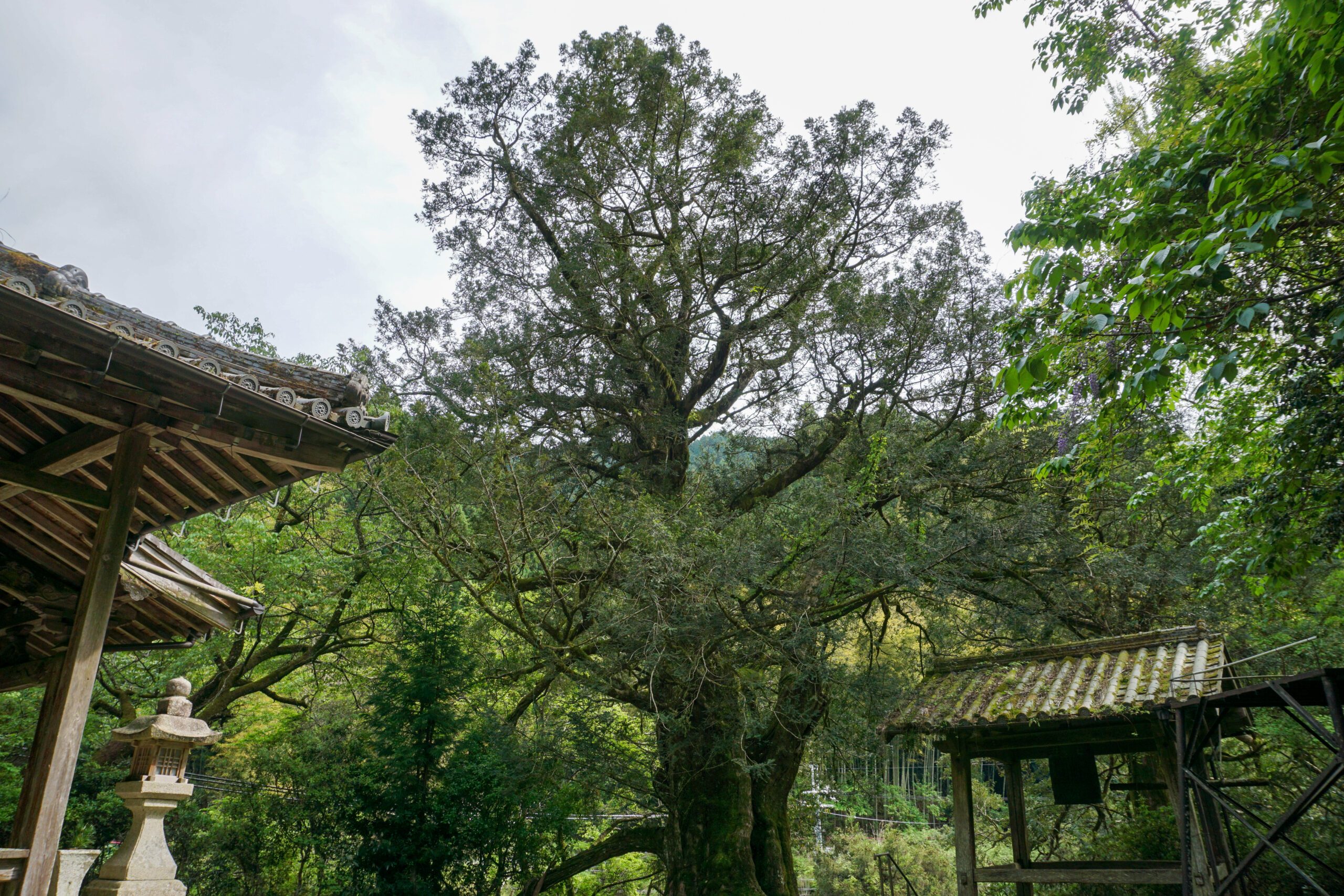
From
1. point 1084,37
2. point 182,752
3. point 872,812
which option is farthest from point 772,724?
point 872,812

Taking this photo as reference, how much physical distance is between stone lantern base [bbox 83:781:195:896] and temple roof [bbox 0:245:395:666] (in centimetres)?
101

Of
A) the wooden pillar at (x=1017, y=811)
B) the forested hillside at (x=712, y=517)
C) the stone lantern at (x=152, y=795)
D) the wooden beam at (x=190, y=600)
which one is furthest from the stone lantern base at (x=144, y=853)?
the wooden pillar at (x=1017, y=811)

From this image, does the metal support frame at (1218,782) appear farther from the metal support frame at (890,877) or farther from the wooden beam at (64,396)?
the wooden beam at (64,396)

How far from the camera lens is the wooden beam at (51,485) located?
3.18 metres

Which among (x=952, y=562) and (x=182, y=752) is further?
(x=952, y=562)

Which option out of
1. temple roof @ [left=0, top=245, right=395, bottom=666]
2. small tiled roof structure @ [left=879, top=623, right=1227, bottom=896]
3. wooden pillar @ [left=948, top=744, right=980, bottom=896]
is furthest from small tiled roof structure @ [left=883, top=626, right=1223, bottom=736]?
temple roof @ [left=0, top=245, right=395, bottom=666]

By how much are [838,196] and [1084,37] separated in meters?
2.65

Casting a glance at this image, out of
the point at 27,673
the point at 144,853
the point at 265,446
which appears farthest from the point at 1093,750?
the point at 27,673

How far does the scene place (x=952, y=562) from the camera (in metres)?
7.11

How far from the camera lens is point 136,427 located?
321cm

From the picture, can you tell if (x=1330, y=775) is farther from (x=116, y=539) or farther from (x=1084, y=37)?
(x=1084, y=37)

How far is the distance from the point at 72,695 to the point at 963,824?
571 cm

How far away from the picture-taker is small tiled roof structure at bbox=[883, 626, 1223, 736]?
197 inches

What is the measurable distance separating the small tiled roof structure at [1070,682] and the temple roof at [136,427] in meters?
4.61
